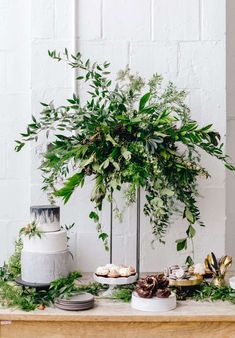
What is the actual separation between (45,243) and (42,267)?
0.26 feet

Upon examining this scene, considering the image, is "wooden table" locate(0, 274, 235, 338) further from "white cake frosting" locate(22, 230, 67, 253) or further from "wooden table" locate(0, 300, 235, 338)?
"white cake frosting" locate(22, 230, 67, 253)

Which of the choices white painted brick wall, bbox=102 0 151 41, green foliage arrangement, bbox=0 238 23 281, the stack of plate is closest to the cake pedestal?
the stack of plate

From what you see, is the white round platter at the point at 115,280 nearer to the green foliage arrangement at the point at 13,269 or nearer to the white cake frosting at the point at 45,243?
the white cake frosting at the point at 45,243

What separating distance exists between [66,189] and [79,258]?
460 millimetres

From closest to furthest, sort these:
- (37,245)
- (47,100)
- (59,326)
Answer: (59,326)
(37,245)
(47,100)

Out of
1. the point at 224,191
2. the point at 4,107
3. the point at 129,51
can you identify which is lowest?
the point at 224,191

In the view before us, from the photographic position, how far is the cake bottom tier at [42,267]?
1788 mm

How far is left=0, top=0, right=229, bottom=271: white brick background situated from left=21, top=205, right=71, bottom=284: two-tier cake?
12.7 inches

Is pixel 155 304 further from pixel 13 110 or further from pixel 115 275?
pixel 13 110

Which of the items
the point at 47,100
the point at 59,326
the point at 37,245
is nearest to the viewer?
the point at 59,326

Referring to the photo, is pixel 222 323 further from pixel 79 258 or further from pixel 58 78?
pixel 58 78

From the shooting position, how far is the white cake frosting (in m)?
1.80

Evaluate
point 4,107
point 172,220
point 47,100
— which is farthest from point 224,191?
point 4,107

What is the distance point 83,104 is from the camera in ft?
7.10
